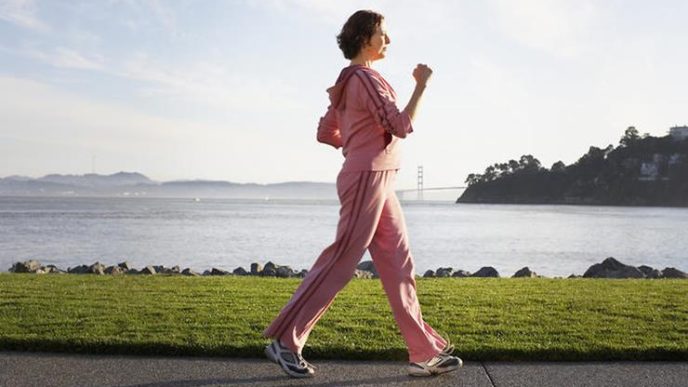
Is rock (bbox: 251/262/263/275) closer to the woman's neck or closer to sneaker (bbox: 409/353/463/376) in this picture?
sneaker (bbox: 409/353/463/376)

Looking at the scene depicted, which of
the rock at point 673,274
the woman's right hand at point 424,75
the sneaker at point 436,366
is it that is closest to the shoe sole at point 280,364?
the sneaker at point 436,366

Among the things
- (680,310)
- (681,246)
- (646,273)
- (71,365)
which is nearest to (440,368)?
(71,365)

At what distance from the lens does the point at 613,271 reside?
1733 cm

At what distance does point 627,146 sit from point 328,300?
450 feet

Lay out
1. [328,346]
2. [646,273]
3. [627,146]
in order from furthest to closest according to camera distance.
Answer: [627,146] < [646,273] < [328,346]

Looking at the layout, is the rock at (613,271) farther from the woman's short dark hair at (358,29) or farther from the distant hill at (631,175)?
the distant hill at (631,175)

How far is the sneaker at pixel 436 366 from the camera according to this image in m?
4.64

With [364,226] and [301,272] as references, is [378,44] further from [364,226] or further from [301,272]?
[301,272]

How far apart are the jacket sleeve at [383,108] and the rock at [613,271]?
43.6ft

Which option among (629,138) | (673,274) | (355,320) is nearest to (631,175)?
(629,138)

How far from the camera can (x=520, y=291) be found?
9.41m

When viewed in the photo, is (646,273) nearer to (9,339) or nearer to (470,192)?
(9,339)

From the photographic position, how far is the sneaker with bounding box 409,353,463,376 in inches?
183

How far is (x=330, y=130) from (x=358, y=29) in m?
0.65
